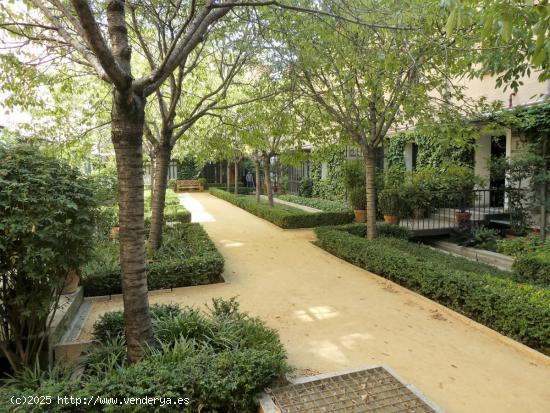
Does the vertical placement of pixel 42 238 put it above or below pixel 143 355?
above

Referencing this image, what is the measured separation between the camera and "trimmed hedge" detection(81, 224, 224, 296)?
220 inches

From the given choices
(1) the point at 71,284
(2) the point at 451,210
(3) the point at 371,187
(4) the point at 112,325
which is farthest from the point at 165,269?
(2) the point at 451,210

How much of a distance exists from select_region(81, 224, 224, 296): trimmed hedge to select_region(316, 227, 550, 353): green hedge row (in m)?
2.88

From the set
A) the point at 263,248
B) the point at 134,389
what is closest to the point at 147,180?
the point at 263,248

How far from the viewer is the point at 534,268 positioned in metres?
5.85

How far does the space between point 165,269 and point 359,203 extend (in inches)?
296

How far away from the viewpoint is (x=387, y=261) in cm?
629

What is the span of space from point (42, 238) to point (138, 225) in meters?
0.69

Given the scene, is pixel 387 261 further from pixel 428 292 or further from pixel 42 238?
pixel 42 238

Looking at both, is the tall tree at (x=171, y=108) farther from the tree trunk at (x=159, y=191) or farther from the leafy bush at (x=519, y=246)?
the leafy bush at (x=519, y=246)

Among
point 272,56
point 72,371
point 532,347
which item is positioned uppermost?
point 272,56

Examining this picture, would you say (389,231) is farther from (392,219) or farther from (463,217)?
(463,217)

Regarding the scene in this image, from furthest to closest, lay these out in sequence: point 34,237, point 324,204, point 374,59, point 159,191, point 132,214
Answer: point 324,204, point 159,191, point 374,59, point 132,214, point 34,237

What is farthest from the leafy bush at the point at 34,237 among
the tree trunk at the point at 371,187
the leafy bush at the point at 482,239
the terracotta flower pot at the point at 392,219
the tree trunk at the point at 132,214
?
the terracotta flower pot at the point at 392,219
